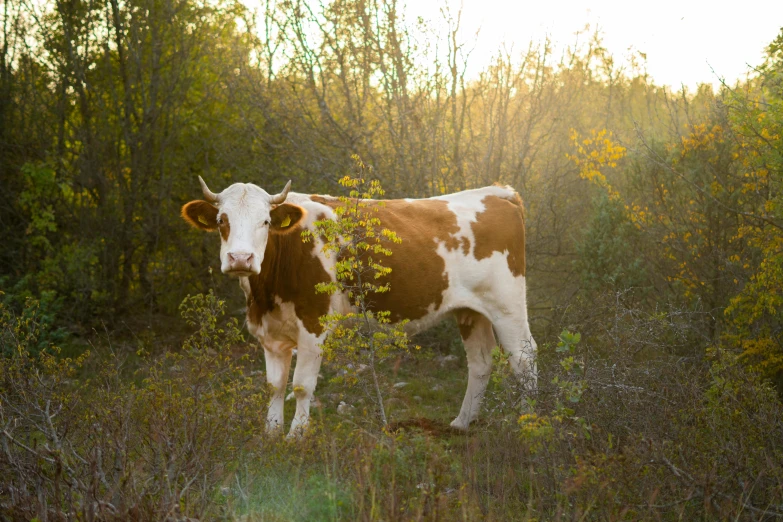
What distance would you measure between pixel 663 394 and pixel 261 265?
314 centimetres

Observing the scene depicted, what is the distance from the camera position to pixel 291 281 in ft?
21.8

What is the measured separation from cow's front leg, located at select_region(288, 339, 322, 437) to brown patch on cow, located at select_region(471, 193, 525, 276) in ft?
5.83

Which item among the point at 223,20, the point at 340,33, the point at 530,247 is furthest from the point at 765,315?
the point at 223,20

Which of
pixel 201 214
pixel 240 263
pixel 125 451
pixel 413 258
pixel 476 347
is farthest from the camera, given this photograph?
pixel 476 347

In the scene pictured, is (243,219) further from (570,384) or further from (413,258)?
(570,384)

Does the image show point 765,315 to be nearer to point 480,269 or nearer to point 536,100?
point 480,269

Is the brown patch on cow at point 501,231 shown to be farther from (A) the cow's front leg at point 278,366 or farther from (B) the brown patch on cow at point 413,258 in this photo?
(A) the cow's front leg at point 278,366

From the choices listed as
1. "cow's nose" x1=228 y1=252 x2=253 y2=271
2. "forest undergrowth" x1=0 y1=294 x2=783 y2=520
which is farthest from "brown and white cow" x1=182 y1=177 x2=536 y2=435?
Result: "forest undergrowth" x1=0 y1=294 x2=783 y2=520

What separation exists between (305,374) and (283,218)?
128 centimetres

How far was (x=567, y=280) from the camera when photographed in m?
10.9

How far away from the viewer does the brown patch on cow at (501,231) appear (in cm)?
742

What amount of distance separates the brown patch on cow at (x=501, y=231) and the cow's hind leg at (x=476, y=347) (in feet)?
2.02

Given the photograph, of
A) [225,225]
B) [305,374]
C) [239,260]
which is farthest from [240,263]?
[305,374]

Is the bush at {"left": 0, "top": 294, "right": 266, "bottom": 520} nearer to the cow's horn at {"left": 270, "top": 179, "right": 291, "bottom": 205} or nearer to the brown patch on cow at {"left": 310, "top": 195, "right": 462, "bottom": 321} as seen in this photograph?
the cow's horn at {"left": 270, "top": 179, "right": 291, "bottom": 205}
